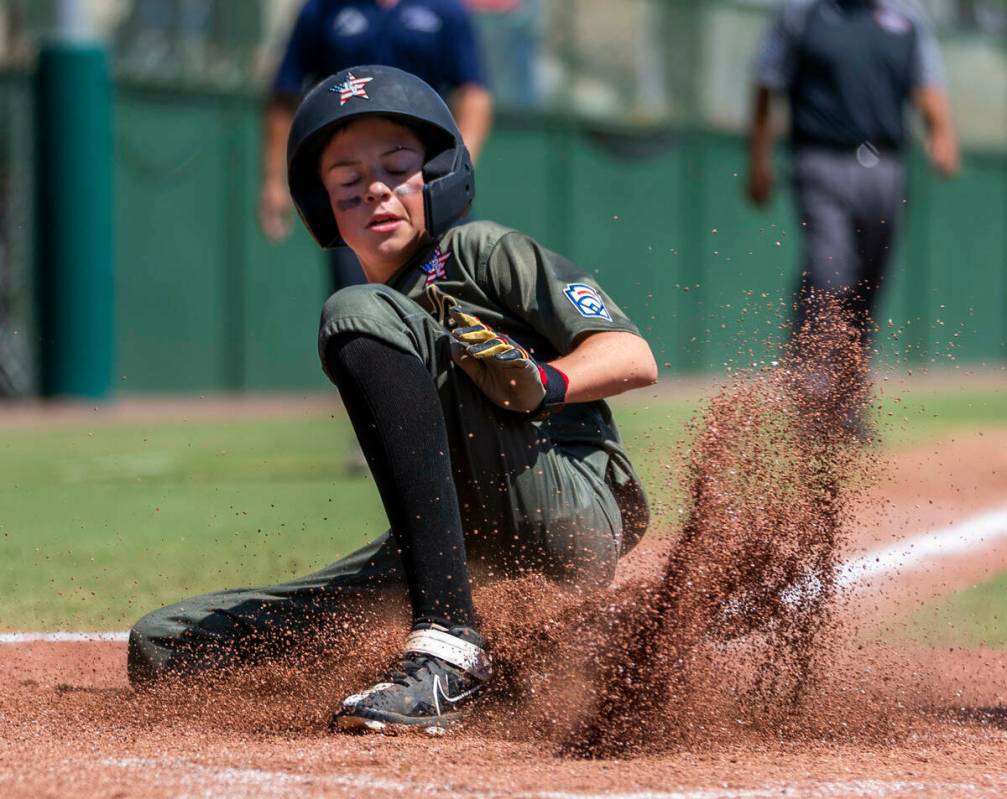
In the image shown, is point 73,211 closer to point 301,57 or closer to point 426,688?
point 301,57

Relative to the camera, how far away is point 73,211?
1326cm

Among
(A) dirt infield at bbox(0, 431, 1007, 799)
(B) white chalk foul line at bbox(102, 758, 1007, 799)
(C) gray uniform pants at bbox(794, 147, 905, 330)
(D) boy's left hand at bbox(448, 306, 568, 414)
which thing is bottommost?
(A) dirt infield at bbox(0, 431, 1007, 799)

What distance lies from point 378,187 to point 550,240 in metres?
13.0

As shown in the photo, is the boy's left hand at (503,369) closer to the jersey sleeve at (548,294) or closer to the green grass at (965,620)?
the jersey sleeve at (548,294)

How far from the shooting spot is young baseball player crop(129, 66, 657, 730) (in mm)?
3275

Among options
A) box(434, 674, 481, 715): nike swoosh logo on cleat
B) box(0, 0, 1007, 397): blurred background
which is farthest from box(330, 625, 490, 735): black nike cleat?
box(0, 0, 1007, 397): blurred background

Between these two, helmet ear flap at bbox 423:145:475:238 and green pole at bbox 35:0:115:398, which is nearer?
helmet ear flap at bbox 423:145:475:238

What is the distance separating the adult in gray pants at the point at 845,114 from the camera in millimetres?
8125

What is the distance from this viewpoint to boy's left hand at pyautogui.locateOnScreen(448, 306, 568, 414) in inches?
124

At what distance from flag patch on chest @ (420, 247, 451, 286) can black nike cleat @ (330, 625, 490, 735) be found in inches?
30.6

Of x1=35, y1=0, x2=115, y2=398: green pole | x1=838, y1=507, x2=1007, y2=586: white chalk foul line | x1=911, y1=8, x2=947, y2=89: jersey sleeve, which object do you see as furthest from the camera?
x1=35, y1=0, x2=115, y2=398: green pole

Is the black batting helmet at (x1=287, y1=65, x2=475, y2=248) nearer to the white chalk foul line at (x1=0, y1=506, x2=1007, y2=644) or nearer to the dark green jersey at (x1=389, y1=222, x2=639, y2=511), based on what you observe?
the dark green jersey at (x1=389, y1=222, x2=639, y2=511)

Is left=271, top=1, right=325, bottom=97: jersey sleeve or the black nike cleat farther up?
left=271, top=1, right=325, bottom=97: jersey sleeve

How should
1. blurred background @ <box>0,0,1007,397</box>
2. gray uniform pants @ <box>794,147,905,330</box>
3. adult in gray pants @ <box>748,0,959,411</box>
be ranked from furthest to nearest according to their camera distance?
blurred background @ <box>0,0,1007,397</box> → adult in gray pants @ <box>748,0,959,411</box> → gray uniform pants @ <box>794,147,905,330</box>
